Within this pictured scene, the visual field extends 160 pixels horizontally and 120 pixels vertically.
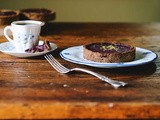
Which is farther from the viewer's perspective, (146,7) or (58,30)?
(146,7)

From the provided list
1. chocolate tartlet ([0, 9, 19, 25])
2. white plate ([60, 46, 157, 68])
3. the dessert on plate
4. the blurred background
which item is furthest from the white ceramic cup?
the blurred background

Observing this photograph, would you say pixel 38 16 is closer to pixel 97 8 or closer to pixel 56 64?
pixel 56 64

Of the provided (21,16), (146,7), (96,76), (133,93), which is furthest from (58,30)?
(146,7)

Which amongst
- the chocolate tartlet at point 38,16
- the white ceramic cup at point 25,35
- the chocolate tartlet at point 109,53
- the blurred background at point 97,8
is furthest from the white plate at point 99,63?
the blurred background at point 97,8

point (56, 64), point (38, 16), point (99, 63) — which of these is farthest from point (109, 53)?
point (38, 16)

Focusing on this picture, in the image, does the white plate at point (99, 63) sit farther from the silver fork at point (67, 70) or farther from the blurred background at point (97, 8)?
the blurred background at point (97, 8)

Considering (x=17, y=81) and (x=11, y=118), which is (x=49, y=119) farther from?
(x=17, y=81)

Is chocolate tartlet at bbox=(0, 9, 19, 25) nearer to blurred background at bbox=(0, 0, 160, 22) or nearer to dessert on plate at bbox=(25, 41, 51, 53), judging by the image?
dessert on plate at bbox=(25, 41, 51, 53)
